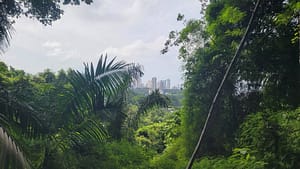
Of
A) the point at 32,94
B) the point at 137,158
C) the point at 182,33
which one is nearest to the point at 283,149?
the point at 137,158

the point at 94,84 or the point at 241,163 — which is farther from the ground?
the point at 94,84

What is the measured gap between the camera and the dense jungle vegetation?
115 inches

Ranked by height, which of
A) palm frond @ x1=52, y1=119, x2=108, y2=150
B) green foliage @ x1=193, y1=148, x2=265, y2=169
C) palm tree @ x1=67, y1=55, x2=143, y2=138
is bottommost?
green foliage @ x1=193, y1=148, x2=265, y2=169

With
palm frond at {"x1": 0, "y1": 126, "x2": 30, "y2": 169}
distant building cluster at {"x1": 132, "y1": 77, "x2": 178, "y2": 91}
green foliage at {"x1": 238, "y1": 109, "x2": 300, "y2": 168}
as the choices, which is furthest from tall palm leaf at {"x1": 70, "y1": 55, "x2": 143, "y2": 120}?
palm frond at {"x1": 0, "y1": 126, "x2": 30, "y2": 169}

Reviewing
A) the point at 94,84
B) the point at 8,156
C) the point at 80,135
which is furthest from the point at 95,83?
the point at 8,156

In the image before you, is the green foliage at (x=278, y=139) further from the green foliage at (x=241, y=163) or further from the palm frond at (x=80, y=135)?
the palm frond at (x=80, y=135)

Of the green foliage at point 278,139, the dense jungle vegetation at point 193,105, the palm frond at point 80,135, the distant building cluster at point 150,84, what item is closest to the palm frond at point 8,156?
the dense jungle vegetation at point 193,105

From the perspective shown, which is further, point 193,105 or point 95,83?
point 193,105

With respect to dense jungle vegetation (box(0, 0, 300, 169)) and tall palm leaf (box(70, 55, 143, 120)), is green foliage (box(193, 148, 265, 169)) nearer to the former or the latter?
dense jungle vegetation (box(0, 0, 300, 169))

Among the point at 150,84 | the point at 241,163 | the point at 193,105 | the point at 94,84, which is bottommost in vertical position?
the point at 241,163

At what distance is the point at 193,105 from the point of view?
18.2ft

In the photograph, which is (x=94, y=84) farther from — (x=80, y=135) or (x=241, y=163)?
(x=241, y=163)

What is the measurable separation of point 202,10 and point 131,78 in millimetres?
2882

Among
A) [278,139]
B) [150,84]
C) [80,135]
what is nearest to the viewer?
[278,139]
